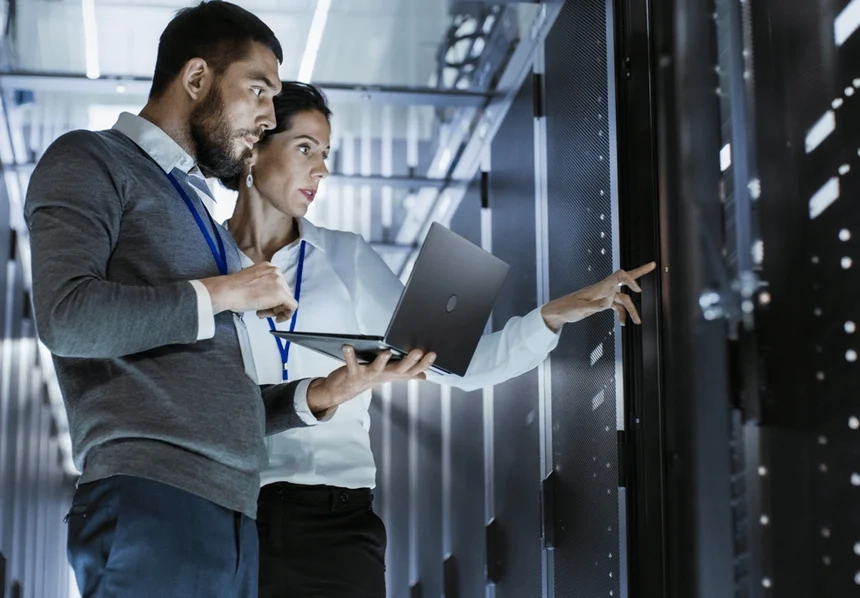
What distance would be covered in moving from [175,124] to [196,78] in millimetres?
101

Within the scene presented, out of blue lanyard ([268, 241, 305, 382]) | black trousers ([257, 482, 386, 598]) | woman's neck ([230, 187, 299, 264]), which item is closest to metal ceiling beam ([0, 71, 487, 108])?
woman's neck ([230, 187, 299, 264])

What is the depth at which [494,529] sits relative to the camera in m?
4.59

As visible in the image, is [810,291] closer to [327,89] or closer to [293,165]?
[293,165]

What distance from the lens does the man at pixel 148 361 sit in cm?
188

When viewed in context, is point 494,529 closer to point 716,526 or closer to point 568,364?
point 568,364

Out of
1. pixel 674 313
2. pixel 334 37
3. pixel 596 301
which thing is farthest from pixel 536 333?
pixel 334 37

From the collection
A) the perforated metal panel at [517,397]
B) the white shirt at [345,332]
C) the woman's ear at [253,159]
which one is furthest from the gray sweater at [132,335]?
the perforated metal panel at [517,397]

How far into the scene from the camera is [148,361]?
6.44 ft

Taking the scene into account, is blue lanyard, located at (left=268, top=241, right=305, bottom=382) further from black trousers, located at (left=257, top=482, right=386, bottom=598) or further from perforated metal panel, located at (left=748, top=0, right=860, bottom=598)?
perforated metal panel, located at (left=748, top=0, right=860, bottom=598)

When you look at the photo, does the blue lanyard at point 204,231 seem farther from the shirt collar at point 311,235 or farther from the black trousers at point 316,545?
the shirt collar at point 311,235

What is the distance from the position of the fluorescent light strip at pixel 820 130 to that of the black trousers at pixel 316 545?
4.03 ft

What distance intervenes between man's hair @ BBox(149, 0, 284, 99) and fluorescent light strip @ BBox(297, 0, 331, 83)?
6.91ft

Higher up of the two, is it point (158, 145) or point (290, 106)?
point (290, 106)

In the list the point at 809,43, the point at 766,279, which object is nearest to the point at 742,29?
the point at 809,43
